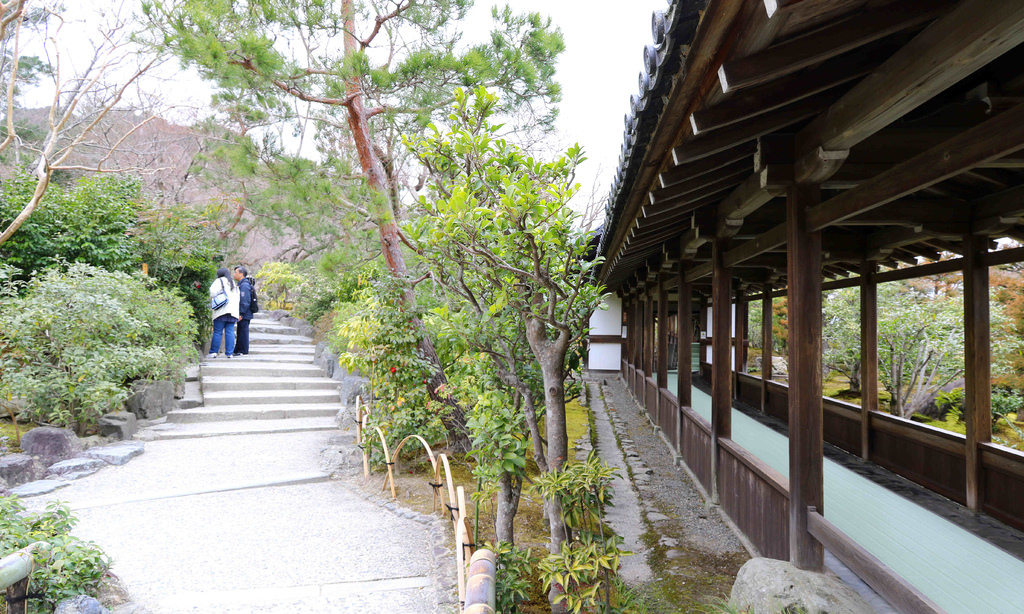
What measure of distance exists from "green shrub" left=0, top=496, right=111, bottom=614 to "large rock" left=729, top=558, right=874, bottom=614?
3478 mm

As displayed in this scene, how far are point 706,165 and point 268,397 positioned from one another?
26.9ft

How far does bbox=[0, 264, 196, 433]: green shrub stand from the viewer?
6.43 meters

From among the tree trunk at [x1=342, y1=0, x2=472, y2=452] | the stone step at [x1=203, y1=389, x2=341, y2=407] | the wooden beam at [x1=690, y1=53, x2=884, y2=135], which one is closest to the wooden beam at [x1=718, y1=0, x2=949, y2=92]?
the wooden beam at [x1=690, y1=53, x2=884, y2=135]

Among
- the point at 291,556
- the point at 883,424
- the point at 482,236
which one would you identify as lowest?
the point at 291,556

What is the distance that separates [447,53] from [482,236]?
3619mm

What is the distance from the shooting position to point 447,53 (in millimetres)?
5949

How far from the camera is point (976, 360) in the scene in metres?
3.96

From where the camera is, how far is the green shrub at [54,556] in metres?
2.99

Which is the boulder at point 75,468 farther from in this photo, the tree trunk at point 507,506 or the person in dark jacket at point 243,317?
the person in dark jacket at point 243,317

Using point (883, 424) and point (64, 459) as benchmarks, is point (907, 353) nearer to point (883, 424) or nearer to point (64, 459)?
point (883, 424)

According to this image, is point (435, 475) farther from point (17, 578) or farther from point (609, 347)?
point (609, 347)

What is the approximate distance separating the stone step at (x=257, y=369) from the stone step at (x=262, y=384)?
0.57ft

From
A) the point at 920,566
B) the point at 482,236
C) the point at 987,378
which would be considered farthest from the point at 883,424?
the point at 482,236

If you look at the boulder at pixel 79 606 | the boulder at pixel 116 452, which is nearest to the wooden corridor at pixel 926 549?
the boulder at pixel 79 606
